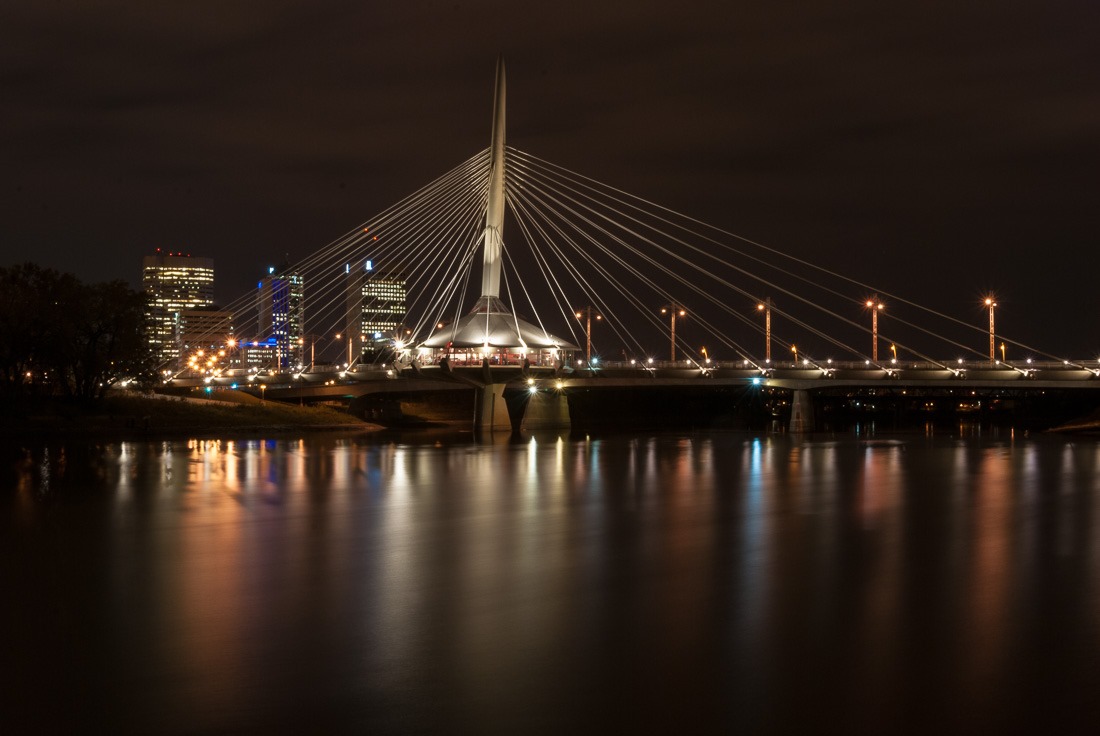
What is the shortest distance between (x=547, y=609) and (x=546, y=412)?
64.1 metres

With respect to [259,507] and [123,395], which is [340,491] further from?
[123,395]

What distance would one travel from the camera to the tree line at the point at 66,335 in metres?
52.0

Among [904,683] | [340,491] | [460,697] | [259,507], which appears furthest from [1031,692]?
[340,491]

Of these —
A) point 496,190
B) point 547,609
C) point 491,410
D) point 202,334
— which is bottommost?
point 547,609

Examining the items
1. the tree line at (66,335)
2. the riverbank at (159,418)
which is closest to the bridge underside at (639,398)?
the riverbank at (159,418)

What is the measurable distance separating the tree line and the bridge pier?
41.6 m

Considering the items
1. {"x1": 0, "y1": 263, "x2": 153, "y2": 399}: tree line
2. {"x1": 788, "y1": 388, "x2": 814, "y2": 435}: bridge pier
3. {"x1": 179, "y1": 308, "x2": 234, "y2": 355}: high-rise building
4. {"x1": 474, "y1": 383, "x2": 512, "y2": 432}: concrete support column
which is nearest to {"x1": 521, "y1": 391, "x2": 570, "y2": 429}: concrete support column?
{"x1": 474, "y1": 383, "x2": 512, "y2": 432}: concrete support column

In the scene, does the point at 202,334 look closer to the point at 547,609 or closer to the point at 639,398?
the point at 639,398

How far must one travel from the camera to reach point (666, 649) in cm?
1287

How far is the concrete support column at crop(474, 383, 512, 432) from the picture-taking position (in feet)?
239

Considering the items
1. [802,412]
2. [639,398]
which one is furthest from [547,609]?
[639,398]

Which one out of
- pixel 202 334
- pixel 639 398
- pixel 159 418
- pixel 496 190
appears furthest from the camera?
pixel 639 398

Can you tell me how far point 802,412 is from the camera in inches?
2977

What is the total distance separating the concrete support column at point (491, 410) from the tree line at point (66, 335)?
21820mm
